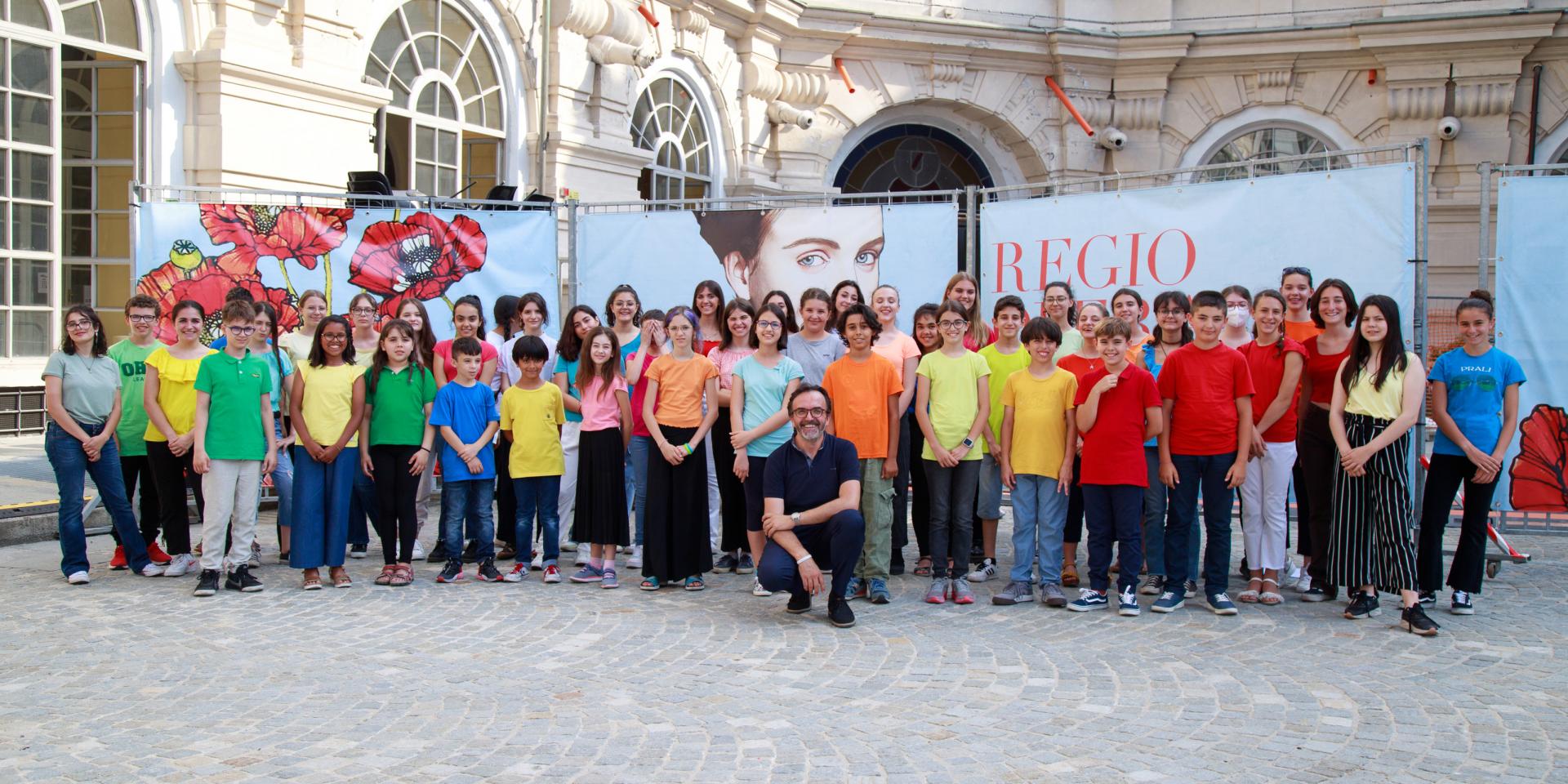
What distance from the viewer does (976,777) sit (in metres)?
3.78

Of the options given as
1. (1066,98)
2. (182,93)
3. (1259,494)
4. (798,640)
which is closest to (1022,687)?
(798,640)

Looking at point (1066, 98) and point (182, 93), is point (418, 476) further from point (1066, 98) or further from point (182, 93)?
point (1066, 98)

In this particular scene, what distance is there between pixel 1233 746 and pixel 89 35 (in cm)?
981

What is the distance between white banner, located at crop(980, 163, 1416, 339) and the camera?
7.14 metres

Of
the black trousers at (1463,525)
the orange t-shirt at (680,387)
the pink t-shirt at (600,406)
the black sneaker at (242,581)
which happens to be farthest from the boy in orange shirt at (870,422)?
the black sneaker at (242,581)

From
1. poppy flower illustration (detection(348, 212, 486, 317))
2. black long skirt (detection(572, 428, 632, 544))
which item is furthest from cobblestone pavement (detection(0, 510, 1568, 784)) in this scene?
poppy flower illustration (detection(348, 212, 486, 317))

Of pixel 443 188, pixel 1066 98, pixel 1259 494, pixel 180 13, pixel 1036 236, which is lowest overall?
pixel 1259 494

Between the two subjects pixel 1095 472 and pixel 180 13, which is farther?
pixel 180 13

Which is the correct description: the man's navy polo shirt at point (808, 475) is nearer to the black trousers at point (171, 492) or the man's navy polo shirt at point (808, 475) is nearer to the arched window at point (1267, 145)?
the black trousers at point (171, 492)

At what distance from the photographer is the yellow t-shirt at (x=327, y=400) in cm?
672

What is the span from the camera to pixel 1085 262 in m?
8.67

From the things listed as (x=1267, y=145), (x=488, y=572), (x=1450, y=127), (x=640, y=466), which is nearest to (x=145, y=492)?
(x=488, y=572)

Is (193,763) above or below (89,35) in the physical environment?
below

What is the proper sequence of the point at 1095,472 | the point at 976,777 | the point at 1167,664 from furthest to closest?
the point at 1095,472, the point at 1167,664, the point at 976,777
